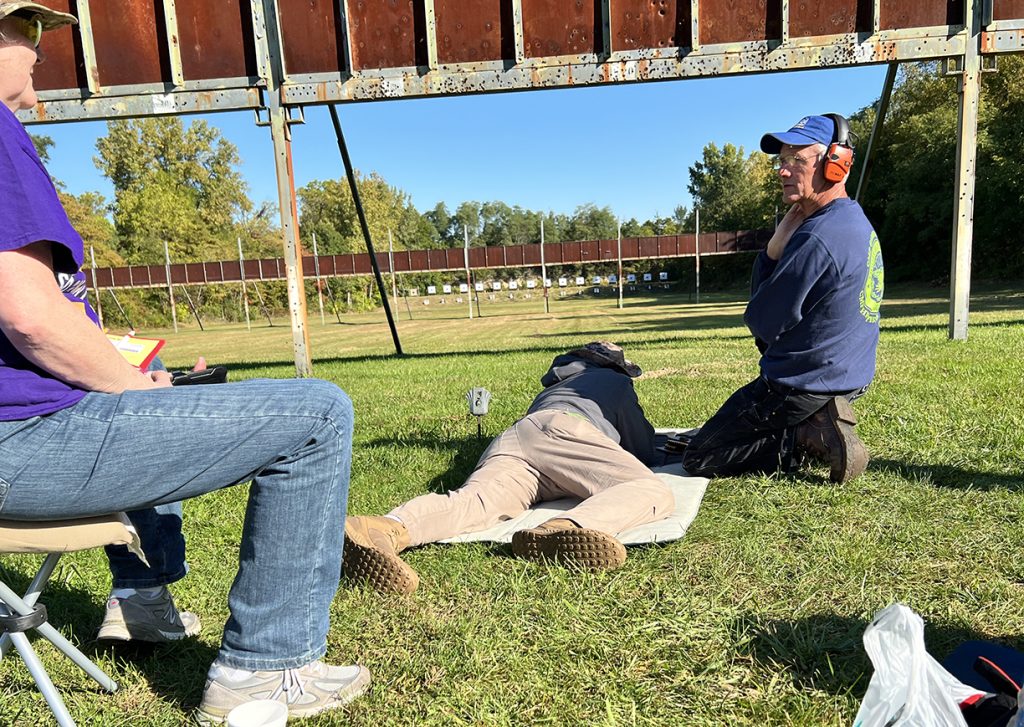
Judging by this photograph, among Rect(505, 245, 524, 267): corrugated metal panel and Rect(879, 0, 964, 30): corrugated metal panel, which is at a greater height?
Rect(879, 0, 964, 30): corrugated metal panel

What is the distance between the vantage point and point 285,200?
28.3ft

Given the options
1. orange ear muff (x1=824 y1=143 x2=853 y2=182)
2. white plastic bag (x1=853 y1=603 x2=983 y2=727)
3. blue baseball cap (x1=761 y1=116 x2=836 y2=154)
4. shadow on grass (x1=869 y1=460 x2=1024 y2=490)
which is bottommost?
shadow on grass (x1=869 y1=460 x2=1024 y2=490)

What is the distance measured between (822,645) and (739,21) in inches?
320

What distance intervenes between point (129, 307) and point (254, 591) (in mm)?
39969

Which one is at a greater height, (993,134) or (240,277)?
(993,134)

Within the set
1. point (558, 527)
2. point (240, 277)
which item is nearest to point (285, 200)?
point (558, 527)

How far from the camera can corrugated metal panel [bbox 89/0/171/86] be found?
27.4ft

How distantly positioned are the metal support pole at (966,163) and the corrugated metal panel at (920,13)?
8.1 inches

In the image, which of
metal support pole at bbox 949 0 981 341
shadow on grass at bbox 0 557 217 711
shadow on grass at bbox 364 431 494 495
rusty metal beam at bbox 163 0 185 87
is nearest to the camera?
shadow on grass at bbox 0 557 217 711

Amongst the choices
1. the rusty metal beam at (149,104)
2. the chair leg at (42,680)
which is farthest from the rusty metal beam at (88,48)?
the chair leg at (42,680)

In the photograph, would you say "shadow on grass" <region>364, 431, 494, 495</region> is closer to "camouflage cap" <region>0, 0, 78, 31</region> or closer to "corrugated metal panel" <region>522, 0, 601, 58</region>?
"camouflage cap" <region>0, 0, 78, 31</region>

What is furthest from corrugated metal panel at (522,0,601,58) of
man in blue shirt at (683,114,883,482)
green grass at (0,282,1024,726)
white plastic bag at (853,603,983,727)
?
white plastic bag at (853,603,983,727)

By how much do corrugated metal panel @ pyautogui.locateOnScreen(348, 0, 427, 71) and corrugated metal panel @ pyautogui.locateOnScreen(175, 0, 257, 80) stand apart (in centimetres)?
131

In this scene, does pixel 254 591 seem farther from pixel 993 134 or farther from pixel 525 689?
pixel 993 134
